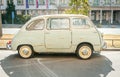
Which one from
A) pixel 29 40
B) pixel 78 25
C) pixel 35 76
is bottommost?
pixel 35 76

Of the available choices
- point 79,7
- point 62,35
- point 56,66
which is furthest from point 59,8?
point 56,66

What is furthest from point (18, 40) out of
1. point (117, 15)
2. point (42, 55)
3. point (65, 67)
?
point (117, 15)

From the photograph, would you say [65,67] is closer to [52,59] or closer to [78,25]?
[52,59]

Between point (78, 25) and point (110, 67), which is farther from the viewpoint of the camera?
point (78, 25)

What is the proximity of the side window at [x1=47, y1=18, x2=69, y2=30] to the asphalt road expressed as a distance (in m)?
1.39

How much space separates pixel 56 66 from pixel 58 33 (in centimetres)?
160

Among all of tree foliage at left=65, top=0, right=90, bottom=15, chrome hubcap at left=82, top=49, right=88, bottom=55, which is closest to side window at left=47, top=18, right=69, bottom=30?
chrome hubcap at left=82, top=49, right=88, bottom=55

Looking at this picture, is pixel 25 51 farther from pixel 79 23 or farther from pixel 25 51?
pixel 79 23

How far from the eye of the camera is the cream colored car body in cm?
951

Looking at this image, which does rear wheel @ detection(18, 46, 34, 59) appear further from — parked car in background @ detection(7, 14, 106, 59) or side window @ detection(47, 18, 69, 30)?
side window @ detection(47, 18, 69, 30)

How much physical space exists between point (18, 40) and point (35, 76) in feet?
8.73

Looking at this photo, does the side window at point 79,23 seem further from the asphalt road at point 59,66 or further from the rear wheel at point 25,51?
the rear wheel at point 25,51

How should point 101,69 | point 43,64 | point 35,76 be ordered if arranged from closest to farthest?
point 35,76
point 101,69
point 43,64

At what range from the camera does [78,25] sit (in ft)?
31.5
